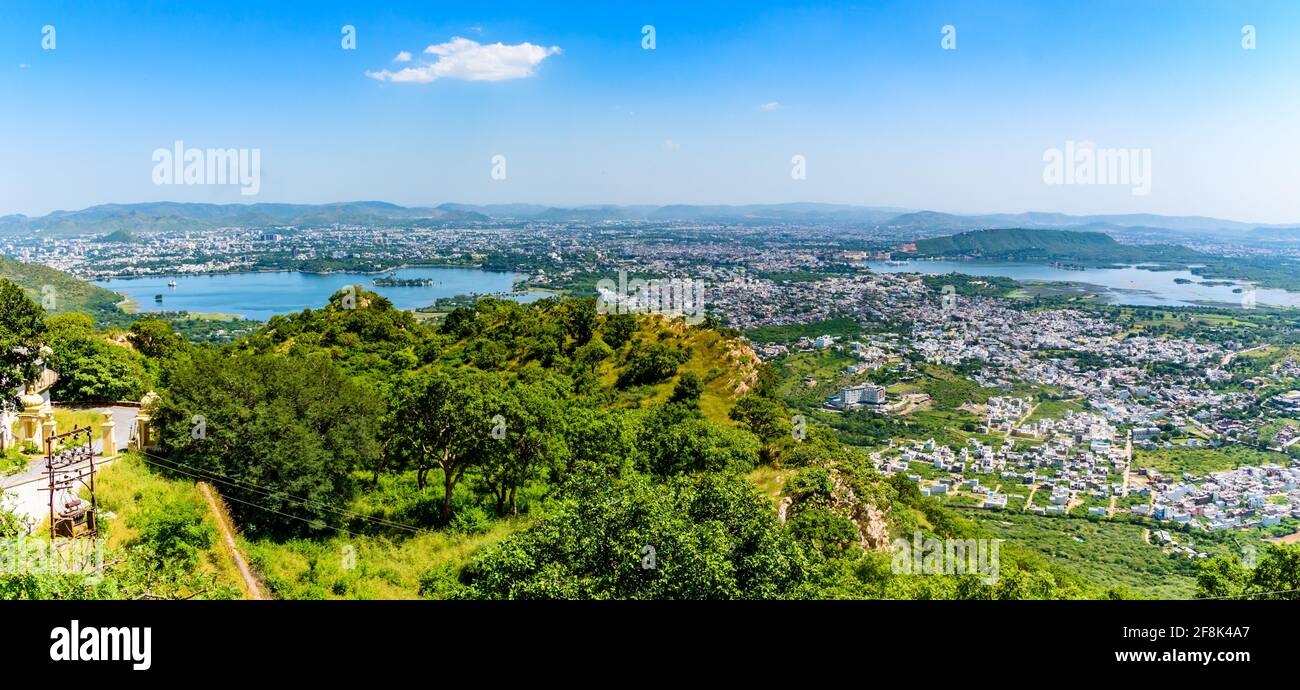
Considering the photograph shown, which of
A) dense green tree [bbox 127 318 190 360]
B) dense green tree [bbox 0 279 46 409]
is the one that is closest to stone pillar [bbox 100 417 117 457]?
dense green tree [bbox 0 279 46 409]

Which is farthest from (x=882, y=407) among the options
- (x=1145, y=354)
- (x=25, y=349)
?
(x=25, y=349)

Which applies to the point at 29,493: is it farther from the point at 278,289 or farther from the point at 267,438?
the point at 278,289

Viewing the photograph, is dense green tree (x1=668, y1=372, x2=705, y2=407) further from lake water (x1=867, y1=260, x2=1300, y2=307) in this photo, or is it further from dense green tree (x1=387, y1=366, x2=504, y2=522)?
lake water (x1=867, y1=260, x2=1300, y2=307)

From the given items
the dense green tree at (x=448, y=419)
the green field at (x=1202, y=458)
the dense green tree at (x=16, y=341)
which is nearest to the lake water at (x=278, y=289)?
the dense green tree at (x=16, y=341)
